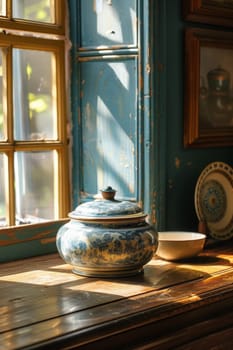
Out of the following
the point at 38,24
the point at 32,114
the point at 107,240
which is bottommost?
the point at 107,240

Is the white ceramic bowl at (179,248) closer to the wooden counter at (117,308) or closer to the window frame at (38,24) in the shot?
the wooden counter at (117,308)

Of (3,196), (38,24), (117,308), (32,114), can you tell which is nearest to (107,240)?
(117,308)

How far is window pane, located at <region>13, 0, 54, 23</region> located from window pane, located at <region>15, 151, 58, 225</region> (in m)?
0.44

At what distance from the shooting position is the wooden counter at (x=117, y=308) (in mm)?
1491

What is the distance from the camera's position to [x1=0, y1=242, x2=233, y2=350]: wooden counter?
4.89 feet

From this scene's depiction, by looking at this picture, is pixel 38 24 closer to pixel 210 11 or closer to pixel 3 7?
pixel 3 7

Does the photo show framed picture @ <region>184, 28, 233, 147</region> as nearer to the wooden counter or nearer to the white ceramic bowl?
the white ceramic bowl

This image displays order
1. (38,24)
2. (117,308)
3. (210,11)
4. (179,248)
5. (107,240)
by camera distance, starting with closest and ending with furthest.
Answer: (117,308) → (107,240) → (179,248) → (38,24) → (210,11)

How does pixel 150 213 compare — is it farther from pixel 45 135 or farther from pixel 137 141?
pixel 45 135

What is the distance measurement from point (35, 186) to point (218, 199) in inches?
25.4

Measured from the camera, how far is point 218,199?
93.4 inches

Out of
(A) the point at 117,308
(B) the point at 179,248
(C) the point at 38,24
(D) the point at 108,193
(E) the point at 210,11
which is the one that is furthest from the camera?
(E) the point at 210,11

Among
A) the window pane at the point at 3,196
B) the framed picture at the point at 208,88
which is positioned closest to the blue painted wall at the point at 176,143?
the framed picture at the point at 208,88

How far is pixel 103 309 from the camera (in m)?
1.62
